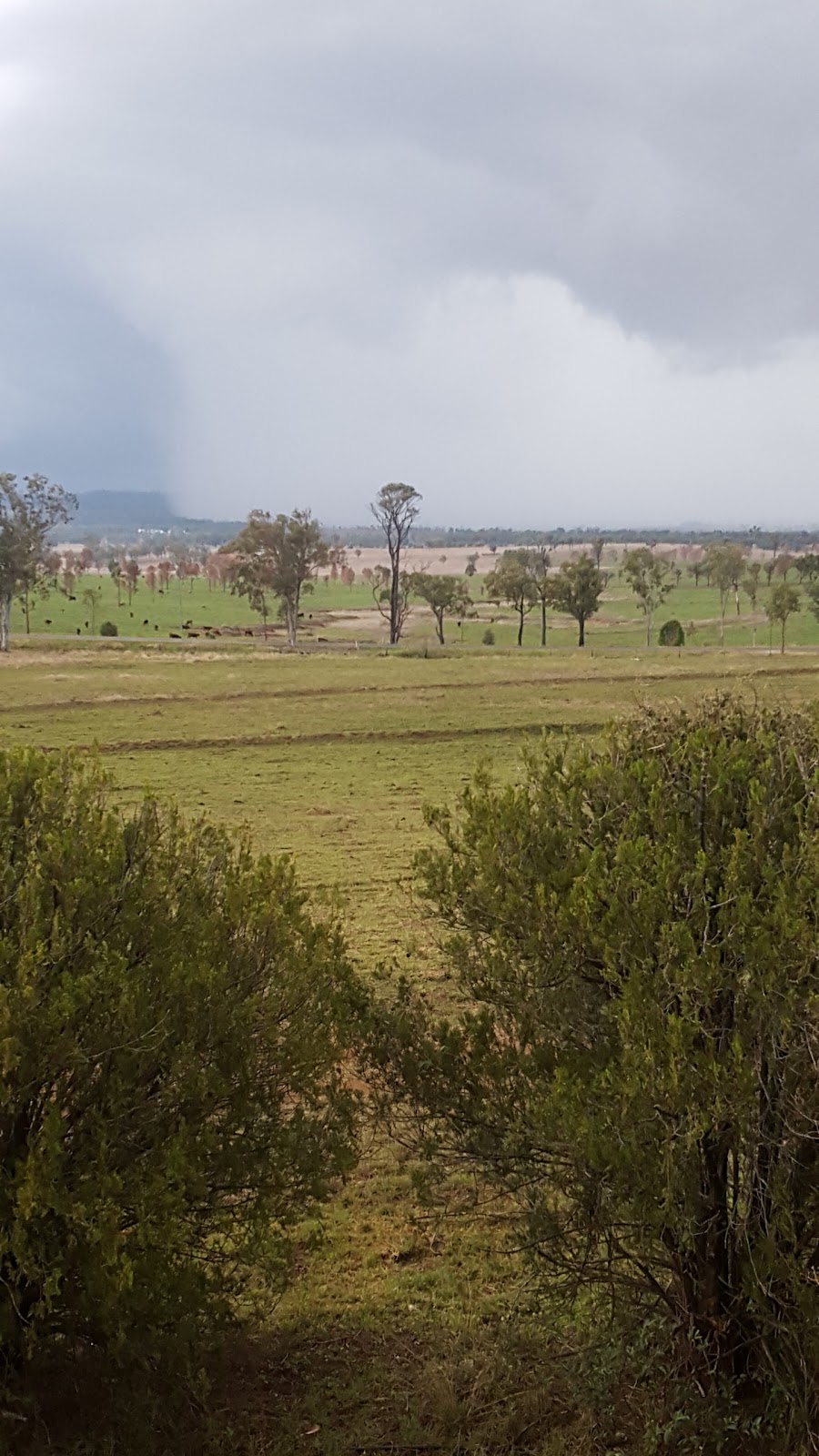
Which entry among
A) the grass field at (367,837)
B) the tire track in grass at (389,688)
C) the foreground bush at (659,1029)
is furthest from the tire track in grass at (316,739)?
the foreground bush at (659,1029)

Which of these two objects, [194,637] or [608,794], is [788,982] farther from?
[194,637]

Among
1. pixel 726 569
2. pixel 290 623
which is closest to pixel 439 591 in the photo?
pixel 290 623

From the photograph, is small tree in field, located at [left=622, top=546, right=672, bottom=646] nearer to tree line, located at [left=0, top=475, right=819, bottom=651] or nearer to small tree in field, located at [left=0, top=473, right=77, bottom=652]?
tree line, located at [left=0, top=475, right=819, bottom=651]

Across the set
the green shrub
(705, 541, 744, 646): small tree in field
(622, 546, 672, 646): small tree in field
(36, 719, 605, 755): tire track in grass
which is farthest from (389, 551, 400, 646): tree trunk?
(36, 719, 605, 755): tire track in grass

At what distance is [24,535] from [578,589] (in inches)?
1546

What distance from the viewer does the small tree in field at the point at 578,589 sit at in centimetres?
7838

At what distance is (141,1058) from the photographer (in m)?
5.86

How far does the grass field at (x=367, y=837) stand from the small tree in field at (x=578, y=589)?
1300 cm

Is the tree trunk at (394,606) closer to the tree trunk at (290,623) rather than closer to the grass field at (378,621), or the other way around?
the grass field at (378,621)

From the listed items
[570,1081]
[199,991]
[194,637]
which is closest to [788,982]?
[570,1081]

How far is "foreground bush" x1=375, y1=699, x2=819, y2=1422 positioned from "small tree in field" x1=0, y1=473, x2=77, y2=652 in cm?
6296

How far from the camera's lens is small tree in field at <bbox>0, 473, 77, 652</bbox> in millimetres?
67750

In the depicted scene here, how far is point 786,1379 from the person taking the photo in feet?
18.6

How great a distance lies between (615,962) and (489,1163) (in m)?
1.69
